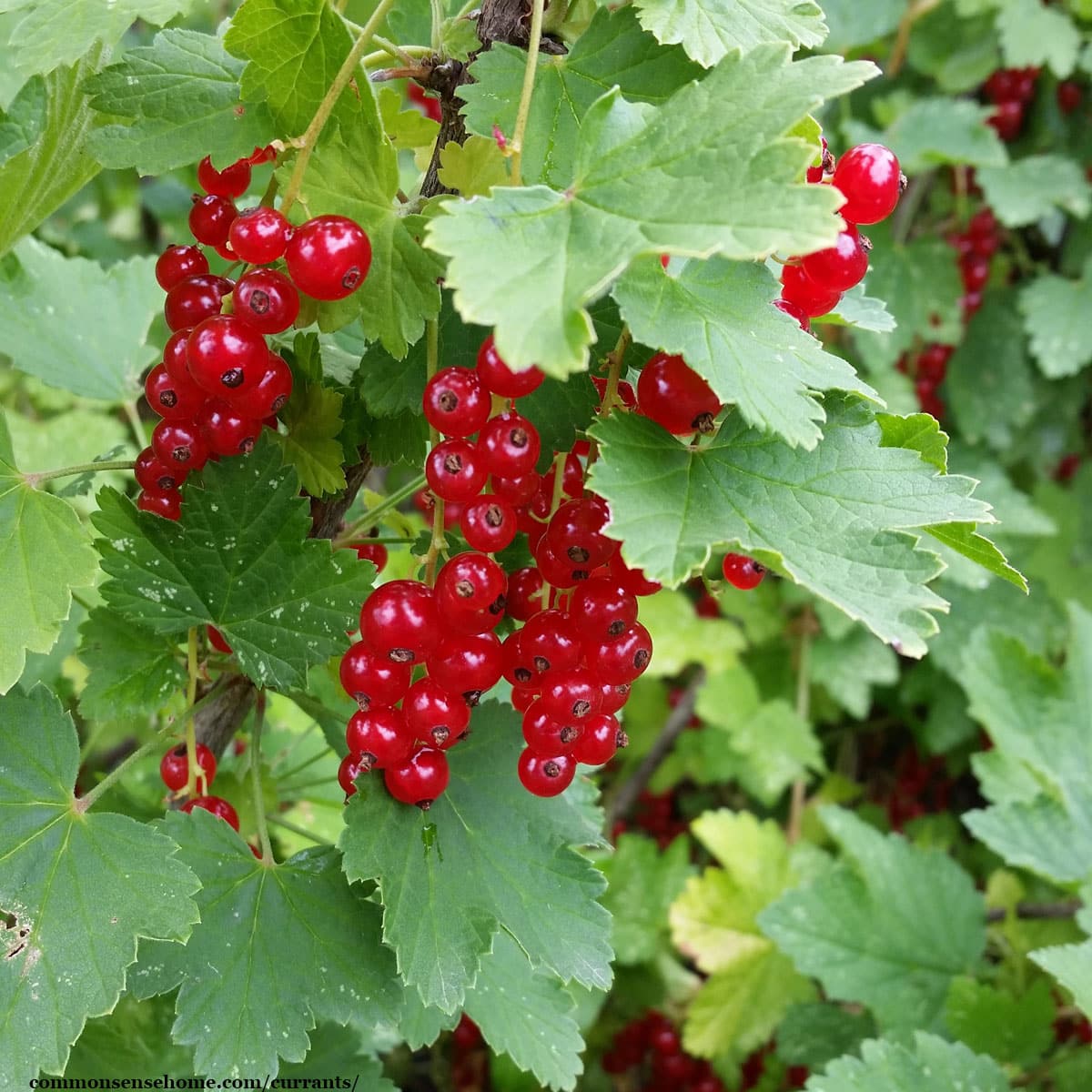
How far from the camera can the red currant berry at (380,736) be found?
623 mm

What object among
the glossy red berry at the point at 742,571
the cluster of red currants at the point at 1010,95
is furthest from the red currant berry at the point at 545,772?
the cluster of red currants at the point at 1010,95

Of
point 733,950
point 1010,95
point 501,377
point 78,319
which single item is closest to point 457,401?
point 501,377

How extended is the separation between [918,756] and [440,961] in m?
1.96

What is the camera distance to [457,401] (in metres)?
0.54

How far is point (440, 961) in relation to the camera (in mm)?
629

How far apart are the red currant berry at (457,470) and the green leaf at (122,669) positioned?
1.04 feet

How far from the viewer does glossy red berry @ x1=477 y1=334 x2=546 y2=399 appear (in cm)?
53

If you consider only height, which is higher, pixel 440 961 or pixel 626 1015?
pixel 440 961

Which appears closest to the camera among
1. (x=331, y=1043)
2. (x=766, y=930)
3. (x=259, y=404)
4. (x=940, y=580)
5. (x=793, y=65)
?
(x=793, y=65)

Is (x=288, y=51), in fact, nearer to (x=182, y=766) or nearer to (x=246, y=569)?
(x=246, y=569)

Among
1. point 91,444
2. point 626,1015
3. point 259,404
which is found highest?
point 259,404

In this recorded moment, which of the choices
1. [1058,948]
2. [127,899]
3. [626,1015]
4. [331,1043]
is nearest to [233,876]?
[127,899]

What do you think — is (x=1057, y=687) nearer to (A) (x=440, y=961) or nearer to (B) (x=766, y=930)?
(B) (x=766, y=930)

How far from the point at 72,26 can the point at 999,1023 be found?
4.62 ft
